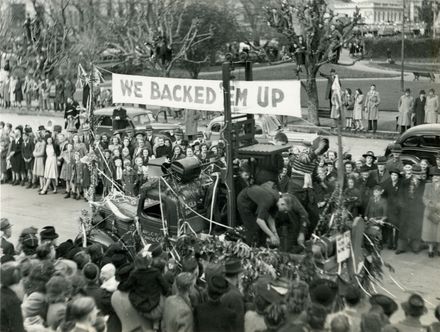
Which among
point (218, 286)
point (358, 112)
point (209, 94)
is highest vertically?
point (209, 94)

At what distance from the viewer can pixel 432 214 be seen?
34.3 feet

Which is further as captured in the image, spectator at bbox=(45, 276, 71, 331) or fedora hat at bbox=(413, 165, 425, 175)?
fedora hat at bbox=(413, 165, 425, 175)

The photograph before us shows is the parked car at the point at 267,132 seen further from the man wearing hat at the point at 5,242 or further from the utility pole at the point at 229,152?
the man wearing hat at the point at 5,242

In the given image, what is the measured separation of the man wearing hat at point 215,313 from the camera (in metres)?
5.78

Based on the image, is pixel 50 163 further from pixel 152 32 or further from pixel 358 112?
pixel 152 32

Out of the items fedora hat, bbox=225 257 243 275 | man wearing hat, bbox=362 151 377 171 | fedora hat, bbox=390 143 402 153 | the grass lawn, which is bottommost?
fedora hat, bbox=225 257 243 275

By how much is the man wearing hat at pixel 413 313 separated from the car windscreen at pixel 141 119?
1389 cm

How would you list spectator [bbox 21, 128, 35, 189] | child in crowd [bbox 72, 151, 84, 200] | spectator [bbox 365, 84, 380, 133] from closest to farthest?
child in crowd [bbox 72, 151, 84, 200] → spectator [bbox 21, 128, 35, 189] → spectator [bbox 365, 84, 380, 133]

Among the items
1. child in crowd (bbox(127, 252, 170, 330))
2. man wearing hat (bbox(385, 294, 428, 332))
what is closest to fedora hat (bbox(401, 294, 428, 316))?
man wearing hat (bbox(385, 294, 428, 332))

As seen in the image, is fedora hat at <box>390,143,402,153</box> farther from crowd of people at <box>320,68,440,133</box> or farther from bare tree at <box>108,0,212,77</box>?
bare tree at <box>108,0,212,77</box>

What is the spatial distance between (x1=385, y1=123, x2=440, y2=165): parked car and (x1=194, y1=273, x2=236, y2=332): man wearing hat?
792 centimetres

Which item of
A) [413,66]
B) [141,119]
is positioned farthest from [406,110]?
[413,66]

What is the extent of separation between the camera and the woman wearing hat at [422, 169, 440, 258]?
10414 mm

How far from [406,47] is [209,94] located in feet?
76.9
